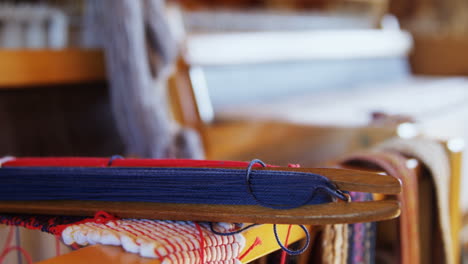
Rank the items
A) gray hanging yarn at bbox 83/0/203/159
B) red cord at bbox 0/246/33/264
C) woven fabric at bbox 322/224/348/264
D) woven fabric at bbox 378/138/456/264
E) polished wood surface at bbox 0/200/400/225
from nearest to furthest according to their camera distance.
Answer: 1. polished wood surface at bbox 0/200/400/225
2. red cord at bbox 0/246/33/264
3. woven fabric at bbox 322/224/348/264
4. woven fabric at bbox 378/138/456/264
5. gray hanging yarn at bbox 83/0/203/159

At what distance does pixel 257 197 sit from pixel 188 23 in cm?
189

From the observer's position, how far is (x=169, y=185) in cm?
67

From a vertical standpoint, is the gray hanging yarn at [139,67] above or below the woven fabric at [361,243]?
above

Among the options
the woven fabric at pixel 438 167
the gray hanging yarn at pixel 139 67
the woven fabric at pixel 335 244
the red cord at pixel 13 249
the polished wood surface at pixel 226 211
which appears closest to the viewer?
the polished wood surface at pixel 226 211

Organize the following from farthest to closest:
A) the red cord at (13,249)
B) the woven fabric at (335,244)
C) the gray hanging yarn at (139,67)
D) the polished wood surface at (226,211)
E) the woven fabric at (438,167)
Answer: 1. the gray hanging yarn at (139,67)
2. the woven fabric at (438,167)
3. the woven fabric at (335,244)
4. the red cord at (13,249)
5. the polished wood surface at (226,211)

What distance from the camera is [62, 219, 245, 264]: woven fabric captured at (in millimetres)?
579

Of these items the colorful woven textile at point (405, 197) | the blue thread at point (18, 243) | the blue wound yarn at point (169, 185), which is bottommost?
the blue thread at point (18, 243)

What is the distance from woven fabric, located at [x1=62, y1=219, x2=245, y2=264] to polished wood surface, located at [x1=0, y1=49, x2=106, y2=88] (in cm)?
82

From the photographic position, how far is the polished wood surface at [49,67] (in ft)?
4.43

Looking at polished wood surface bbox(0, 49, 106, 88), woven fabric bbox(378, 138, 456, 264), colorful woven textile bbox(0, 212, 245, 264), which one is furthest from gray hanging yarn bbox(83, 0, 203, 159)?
colorful woven textile bbox(0, 212, 245, 264)

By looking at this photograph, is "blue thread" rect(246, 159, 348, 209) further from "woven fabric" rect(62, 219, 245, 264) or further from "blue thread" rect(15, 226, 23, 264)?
"blue thread" rect(15, 226, 23, 264)

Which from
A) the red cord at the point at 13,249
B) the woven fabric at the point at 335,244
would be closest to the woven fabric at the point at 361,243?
the woven fabric at the point at 335,244

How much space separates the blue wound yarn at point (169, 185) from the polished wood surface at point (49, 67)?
634mm

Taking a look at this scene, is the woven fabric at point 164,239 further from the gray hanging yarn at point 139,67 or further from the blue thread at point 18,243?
the gray hanging yarn at point 139,67
